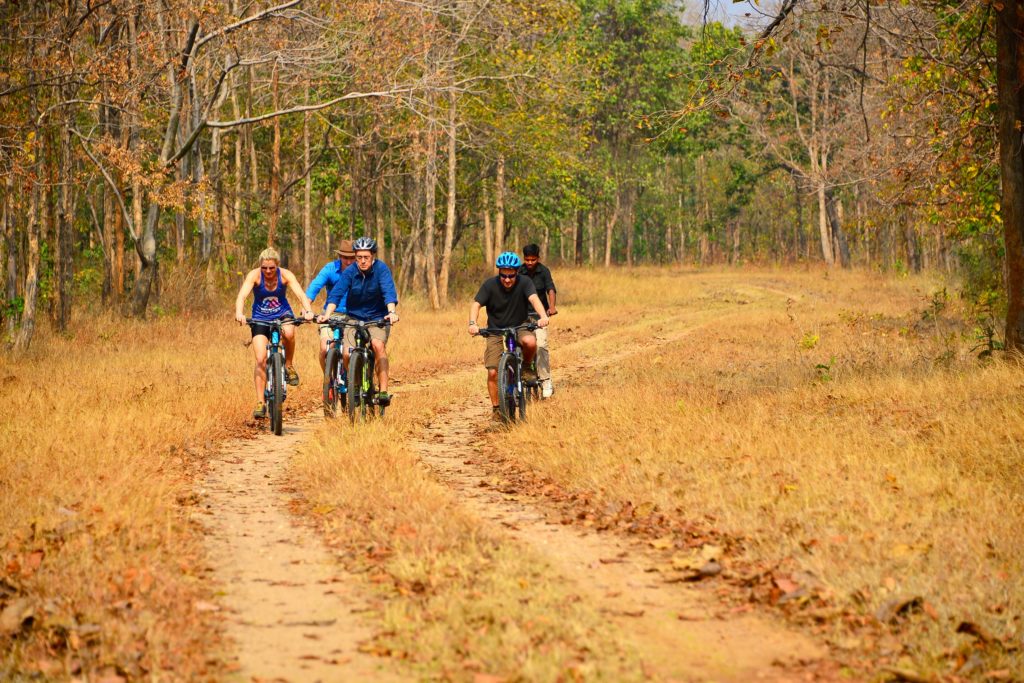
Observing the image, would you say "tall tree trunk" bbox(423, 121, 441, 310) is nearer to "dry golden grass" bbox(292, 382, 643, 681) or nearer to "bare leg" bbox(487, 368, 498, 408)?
"bare leg" bbox(487, 368, 498, 408)

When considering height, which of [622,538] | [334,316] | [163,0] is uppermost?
[163,0]

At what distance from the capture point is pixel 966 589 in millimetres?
6160

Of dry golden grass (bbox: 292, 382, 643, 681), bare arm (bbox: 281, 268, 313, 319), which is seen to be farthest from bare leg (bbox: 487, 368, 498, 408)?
dry golden grass (bbox: 292, 382, 643, 681)

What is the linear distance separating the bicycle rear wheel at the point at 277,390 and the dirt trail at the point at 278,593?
256cm

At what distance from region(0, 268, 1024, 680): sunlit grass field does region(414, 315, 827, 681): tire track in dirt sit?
0.68 ft

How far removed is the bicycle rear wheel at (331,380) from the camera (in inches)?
493

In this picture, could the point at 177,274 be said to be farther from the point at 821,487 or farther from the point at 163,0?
the point at 821,487

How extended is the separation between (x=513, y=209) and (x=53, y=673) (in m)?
36.8

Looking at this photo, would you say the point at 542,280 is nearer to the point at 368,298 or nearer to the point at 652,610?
the point at 368,298

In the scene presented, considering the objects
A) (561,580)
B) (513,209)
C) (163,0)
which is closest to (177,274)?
(163,0)

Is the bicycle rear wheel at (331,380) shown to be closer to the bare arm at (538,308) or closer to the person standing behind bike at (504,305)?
the person standing behind bike at (504,305)

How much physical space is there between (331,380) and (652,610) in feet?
23.3

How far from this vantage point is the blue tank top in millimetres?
12781

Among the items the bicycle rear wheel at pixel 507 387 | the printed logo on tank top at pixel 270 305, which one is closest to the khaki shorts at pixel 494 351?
the bicycle rear wheel at pixel 507 387
